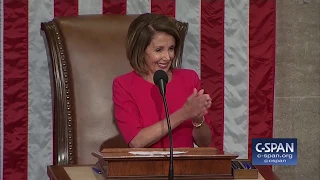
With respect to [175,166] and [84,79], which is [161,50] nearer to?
[84,79]

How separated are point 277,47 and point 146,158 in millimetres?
1854

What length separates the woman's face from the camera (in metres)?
2.97

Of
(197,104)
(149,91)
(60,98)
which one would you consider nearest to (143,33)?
(149,91)

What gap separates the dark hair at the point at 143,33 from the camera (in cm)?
298

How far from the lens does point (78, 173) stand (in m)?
2.55

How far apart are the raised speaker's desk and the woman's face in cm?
56

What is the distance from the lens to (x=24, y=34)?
3725 mm

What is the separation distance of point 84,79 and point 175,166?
3.94ft

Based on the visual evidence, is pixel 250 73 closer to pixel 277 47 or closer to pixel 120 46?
pixel 277 47

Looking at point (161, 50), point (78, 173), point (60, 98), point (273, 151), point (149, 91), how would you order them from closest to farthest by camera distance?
point (273, 151), point (78, 173), point (161, 50), point (149, 91), point (60, 98)

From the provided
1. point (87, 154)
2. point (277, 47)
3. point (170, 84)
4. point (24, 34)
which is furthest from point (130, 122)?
point (277, 47)

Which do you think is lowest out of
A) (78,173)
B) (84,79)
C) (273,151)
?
(78,173)

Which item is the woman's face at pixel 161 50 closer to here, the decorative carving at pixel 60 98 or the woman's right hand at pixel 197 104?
the woman's right hand at pixel 197 104

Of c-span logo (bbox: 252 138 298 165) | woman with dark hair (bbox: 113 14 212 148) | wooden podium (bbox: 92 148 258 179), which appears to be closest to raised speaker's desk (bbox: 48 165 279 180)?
wooden podium (bbox: 92 148 258 179)
